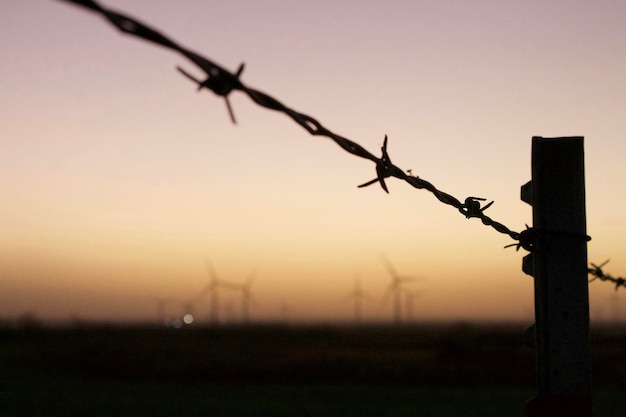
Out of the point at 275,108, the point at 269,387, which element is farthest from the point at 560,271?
the point at 269,387

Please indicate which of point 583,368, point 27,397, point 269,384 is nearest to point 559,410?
point 583,368

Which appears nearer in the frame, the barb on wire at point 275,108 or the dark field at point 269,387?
the barb on wire at point 275,108

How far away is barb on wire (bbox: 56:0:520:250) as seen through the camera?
1197 mm

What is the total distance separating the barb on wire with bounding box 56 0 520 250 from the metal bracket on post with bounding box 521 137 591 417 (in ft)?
0.27

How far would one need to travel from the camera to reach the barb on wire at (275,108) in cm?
120

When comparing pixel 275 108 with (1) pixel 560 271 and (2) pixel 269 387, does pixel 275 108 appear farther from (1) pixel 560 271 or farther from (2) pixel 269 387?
(2) pixel 269 387

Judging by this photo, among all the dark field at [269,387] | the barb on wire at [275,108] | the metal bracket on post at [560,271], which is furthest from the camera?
the dark field at [269,387]

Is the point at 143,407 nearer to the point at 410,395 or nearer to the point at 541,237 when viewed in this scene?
the point at 410,395

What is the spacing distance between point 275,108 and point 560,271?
3.23 ft

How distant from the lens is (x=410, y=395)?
74.6 ft

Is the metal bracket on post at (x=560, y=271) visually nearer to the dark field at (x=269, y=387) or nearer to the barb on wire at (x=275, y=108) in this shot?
the barb on wire at (x=275, y=108)

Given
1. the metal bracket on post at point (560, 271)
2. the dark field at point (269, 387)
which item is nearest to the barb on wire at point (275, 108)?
the metal bracket on post at point (560, 271)

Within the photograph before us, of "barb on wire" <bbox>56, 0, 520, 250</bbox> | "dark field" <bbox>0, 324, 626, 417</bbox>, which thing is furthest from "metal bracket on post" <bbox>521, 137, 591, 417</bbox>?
"dark field" <bbox>0, 324, 626, 417</bbox>

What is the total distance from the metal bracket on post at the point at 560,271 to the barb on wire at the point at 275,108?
8 centimetres
